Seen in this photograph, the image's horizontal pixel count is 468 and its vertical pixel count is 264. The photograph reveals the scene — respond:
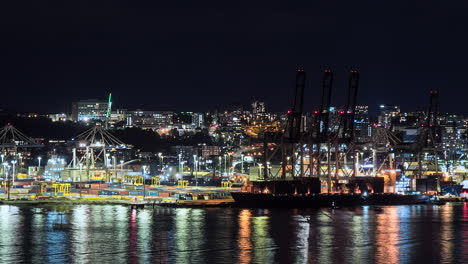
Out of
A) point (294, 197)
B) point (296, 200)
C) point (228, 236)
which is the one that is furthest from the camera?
point (296, 200)

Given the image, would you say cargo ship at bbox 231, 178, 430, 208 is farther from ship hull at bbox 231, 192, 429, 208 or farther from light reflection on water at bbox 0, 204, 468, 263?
light reflection on water at bbox 0, 204, 468, 263

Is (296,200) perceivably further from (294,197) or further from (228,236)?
(228,236)

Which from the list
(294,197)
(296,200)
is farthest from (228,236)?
A: (296,200)

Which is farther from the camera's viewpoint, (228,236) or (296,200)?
(296,200)

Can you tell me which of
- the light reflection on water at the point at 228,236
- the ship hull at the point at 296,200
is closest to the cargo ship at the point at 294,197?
the ship hull at the point at 296,200

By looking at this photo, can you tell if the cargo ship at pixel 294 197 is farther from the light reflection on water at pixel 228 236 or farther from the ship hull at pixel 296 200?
the light reflection on water at pixel 228 236

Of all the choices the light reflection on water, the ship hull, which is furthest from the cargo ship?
the light reflection on water
